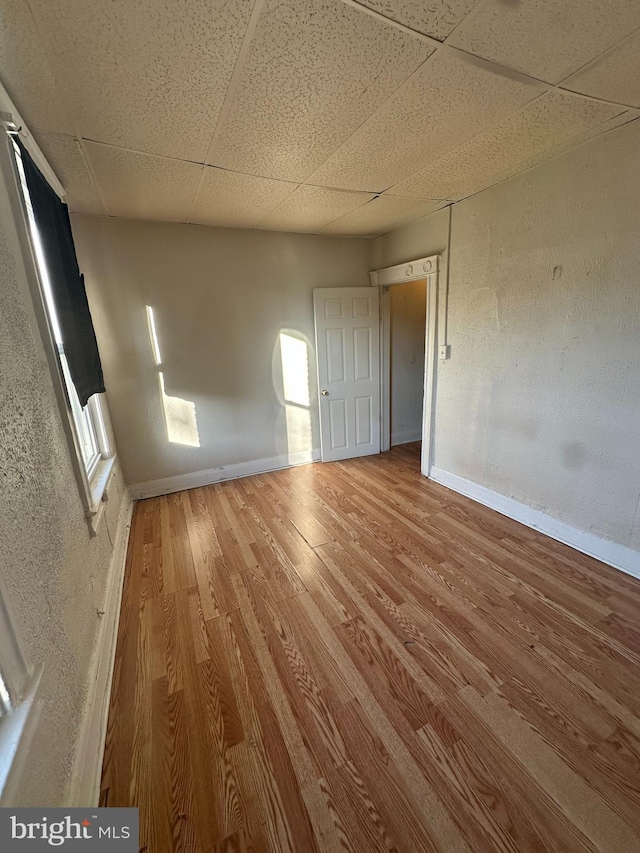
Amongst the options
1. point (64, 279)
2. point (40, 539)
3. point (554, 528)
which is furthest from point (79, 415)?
point (554, 528)

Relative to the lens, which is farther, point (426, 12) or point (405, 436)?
point (405, 436)

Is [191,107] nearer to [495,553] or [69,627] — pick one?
[69,627]

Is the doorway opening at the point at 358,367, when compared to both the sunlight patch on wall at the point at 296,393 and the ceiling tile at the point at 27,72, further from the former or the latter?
the ceiling tile at the point at 27,72

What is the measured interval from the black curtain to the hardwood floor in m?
1.37

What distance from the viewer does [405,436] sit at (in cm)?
471

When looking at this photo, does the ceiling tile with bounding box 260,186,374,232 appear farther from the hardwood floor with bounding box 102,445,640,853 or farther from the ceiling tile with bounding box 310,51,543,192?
the hardwood floor with bounding box 102,445,640,853

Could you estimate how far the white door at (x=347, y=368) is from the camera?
12.4 feet

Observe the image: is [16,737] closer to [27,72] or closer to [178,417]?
[27,72]

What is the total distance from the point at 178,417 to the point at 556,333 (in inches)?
129

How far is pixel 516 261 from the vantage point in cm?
244

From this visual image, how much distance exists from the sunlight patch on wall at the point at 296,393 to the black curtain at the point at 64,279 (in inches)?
74.7

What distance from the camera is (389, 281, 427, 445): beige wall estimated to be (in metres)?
4.31

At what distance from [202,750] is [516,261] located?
129 inches

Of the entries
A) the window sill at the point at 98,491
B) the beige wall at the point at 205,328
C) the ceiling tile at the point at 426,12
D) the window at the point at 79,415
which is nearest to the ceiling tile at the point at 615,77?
the ceiling tile at the point at 426,12
